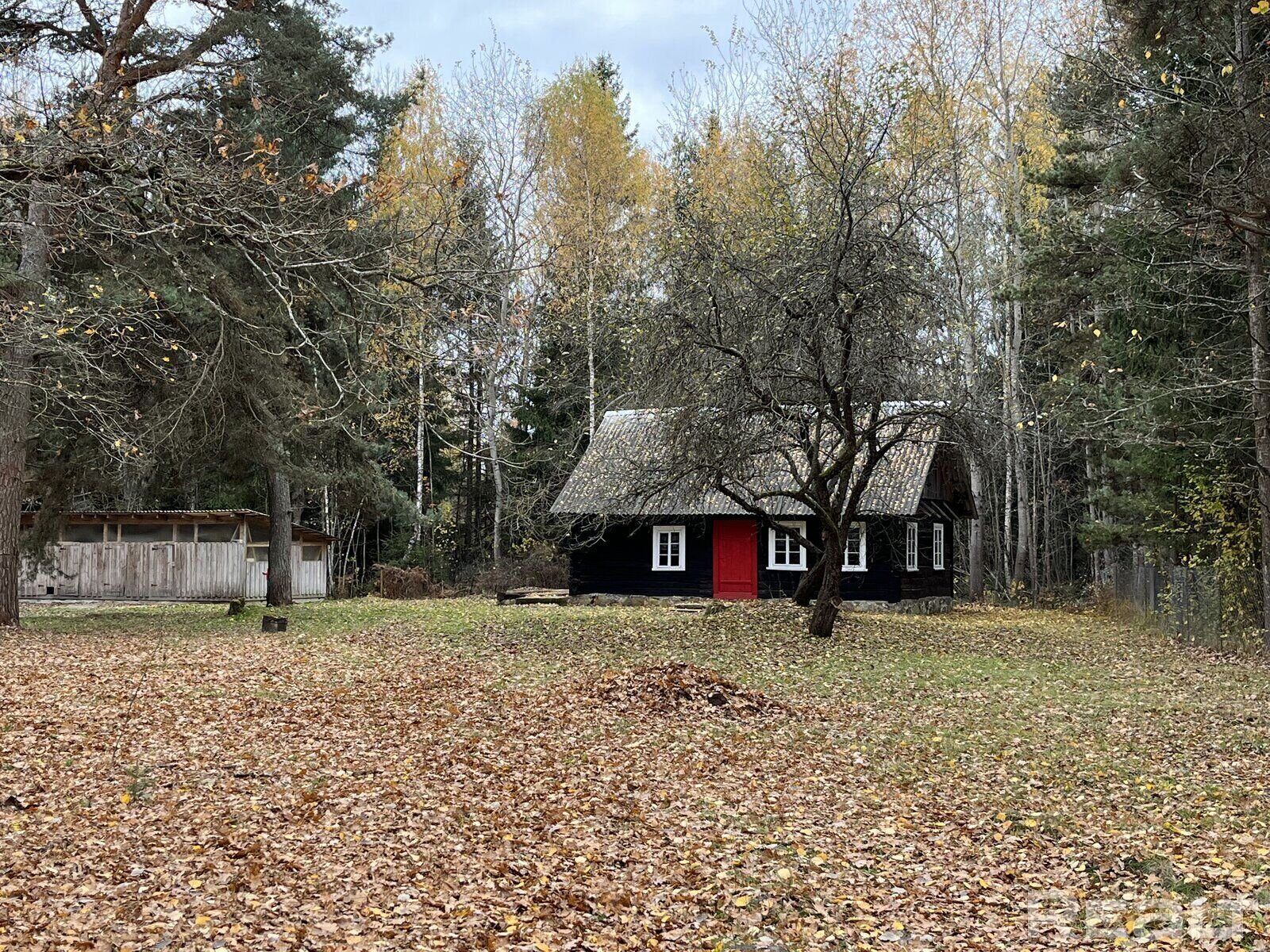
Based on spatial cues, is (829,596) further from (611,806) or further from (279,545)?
(279,545)

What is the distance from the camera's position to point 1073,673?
1639 cm

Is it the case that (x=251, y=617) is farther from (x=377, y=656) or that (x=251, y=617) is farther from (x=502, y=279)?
(x=502, y=279)

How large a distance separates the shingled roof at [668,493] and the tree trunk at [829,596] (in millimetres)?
2334

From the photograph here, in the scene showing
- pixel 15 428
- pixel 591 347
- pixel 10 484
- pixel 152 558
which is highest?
pixel 591 347

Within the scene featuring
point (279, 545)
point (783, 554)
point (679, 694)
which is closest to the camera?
point (679, 694)

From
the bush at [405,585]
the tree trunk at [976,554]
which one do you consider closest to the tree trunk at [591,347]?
the bush at [405,585]

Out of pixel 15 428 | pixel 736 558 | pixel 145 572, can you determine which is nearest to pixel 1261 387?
pixel 736 558

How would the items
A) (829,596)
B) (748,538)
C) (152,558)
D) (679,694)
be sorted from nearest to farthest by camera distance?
(679,694) < (829,596) < (748,538) < (152,558)

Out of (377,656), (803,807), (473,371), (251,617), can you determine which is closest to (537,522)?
(473,371)

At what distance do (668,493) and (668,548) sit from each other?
9.25 meters

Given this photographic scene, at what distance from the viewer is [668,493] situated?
2078 cm

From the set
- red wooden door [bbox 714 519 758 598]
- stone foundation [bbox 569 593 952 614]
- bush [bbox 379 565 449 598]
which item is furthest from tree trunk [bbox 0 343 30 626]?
red wooden door [bbox 714 519 758 598]

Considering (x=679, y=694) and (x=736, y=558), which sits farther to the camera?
(x=736, y=558)

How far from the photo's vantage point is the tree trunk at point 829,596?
19.2 meters
